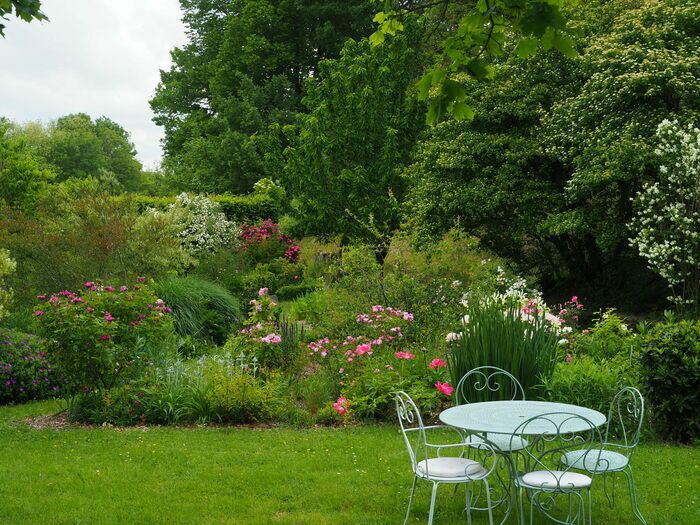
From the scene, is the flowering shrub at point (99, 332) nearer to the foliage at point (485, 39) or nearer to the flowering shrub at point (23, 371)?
the flowering shrub at point (23, 371)

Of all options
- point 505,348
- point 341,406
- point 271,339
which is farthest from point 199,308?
point 505,348

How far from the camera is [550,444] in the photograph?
246 inches

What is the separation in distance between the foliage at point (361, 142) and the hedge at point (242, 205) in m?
2.93

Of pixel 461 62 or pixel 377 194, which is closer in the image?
pixel 461 62

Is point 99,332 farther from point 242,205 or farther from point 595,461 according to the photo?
point 242,205

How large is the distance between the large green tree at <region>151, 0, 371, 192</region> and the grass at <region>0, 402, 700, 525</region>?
19.1 metres

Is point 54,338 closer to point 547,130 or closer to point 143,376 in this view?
point 143,376

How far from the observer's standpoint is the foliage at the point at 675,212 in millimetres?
10445

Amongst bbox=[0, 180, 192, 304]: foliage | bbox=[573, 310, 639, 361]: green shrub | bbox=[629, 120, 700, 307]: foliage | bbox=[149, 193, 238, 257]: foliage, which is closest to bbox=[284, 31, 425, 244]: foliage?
bbox=[149, 193, 238, 257]: foliage

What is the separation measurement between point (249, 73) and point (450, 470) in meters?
25.5

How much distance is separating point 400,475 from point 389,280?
4370 mm

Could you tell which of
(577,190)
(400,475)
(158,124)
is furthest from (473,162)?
(158,124)

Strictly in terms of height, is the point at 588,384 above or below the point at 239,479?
above

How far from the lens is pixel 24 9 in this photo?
4543 mm
